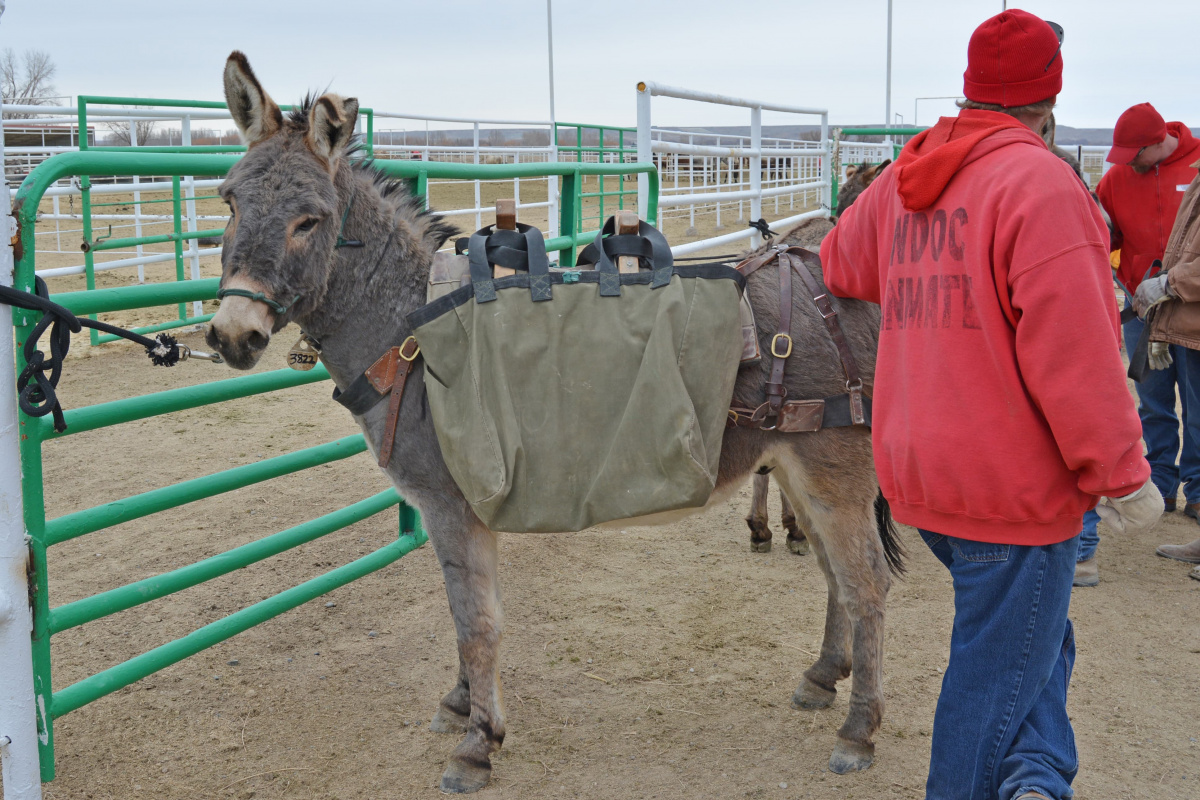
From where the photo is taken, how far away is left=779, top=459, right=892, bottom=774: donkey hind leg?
2701 mm

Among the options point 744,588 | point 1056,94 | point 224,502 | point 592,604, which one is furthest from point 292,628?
point 1056,94

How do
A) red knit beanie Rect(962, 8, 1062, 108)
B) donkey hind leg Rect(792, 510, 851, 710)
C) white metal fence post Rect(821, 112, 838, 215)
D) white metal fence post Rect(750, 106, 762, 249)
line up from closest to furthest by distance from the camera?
1. red knit beanie Rect(962, 8, 1062, 108)
2. donkey hind leg Rect(792, 510, 851, 710)
3. white metal fence post Rect(750, 106, 762, 249)
4. white metal fence post Rect(821, 112, 838, 215)

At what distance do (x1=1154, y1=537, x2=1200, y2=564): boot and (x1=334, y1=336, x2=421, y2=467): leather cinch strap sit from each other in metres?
3.88

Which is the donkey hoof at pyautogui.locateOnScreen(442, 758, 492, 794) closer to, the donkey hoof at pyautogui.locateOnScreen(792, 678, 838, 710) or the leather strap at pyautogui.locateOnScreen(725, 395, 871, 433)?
the donkey hoof at pyautogui.locateOnScreen(792, 678, 838, 710)

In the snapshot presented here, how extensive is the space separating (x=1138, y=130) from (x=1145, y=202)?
1.24ft

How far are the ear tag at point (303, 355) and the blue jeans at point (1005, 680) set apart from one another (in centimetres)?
184

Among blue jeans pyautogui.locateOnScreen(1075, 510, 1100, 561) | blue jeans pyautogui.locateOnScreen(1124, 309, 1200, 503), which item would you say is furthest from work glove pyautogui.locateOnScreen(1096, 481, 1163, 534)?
blue jeans pyautogui.locateOnScreen(1124, 309, 1200, 503)

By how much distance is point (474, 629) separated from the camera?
2705 millimetres

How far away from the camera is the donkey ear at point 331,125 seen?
235 centimetres

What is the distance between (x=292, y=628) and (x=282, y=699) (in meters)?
0.57

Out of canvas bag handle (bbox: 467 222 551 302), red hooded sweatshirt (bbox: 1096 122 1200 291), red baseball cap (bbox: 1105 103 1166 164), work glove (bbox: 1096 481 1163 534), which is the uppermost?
red baseball cap (bbox: 1105 103 1166 164)

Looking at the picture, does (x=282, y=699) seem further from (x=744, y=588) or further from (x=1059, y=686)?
(x=1059, y=686)

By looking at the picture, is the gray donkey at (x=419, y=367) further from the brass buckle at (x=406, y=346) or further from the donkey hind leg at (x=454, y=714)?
the donkey hind leg at (x=454, y=714)

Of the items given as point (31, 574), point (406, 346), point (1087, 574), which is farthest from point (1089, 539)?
point (31, 574)
